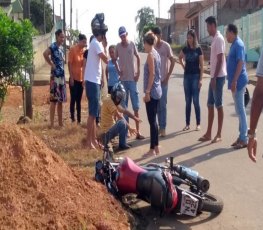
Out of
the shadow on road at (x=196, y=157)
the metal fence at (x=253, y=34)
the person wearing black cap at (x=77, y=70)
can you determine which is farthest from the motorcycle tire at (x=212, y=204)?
the metal fence at (x=253, y=34)

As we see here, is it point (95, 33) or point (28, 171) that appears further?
point (95, 33)

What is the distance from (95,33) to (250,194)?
3.27 metres

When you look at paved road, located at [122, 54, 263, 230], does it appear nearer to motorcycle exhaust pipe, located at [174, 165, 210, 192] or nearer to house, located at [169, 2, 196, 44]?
motorcycle exhaust pipe, located at [174, 165, 210, 192]

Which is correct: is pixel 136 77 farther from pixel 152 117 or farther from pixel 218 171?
pixel 218 171

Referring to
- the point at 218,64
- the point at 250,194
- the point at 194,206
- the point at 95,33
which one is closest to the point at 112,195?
the point at 194,206

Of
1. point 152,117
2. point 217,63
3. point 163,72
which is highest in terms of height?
point 217,63

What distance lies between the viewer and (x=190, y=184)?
580 centimetres

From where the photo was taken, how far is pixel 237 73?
28.2ft

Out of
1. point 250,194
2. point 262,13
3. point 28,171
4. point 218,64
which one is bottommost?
point 250,194

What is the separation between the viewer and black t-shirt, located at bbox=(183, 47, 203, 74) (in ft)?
33.0

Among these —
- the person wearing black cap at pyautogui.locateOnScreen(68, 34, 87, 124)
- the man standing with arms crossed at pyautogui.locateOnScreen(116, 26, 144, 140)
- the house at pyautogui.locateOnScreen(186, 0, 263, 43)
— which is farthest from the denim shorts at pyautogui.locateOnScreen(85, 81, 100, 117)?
the house at pyautogui.locateOnScreen(186, 0, 263, 43)

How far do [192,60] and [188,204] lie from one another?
4.98m

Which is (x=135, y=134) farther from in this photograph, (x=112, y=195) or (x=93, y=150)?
(x=112, y=195)

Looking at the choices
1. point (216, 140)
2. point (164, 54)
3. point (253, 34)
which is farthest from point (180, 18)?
point (216, 140)
